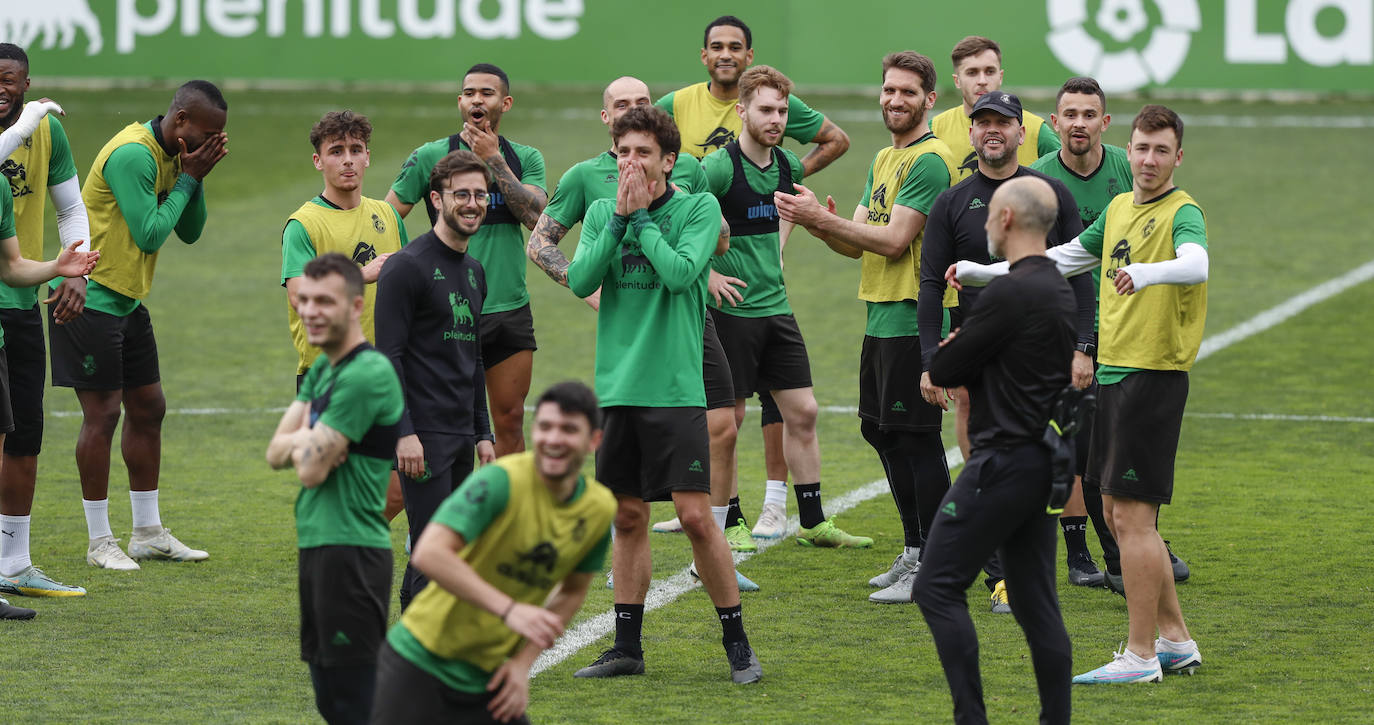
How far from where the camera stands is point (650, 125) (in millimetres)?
6926

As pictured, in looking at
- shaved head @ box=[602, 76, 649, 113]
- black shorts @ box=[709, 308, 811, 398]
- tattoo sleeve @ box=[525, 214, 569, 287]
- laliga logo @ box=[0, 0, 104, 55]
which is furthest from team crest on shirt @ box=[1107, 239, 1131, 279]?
laliga logo @ box=[0, 0, 104, 55]

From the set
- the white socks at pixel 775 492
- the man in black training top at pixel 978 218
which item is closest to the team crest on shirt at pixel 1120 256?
the man in black training top at pixel 978 218

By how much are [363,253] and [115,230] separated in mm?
1632

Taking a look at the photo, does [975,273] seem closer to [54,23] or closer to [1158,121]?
[1158,121]

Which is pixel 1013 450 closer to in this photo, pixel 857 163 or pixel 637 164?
pixel 637 164

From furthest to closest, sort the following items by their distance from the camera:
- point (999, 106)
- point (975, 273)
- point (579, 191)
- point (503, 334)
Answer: point (503, 334) → point (579, 191) → point (999, 106) → point (975, 273)

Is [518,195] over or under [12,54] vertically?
under

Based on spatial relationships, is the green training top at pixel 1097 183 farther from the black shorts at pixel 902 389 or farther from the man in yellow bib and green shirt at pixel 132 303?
the man in yellow bib and green shirt at pixel 132 303

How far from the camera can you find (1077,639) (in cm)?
777

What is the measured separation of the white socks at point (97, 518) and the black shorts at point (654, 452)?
10.9 ft

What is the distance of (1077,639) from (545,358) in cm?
848

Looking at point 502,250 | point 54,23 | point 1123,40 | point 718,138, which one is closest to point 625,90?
point 718,138

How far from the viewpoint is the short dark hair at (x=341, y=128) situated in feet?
25.7

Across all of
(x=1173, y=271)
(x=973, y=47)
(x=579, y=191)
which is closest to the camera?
(x=1173, y=271)
